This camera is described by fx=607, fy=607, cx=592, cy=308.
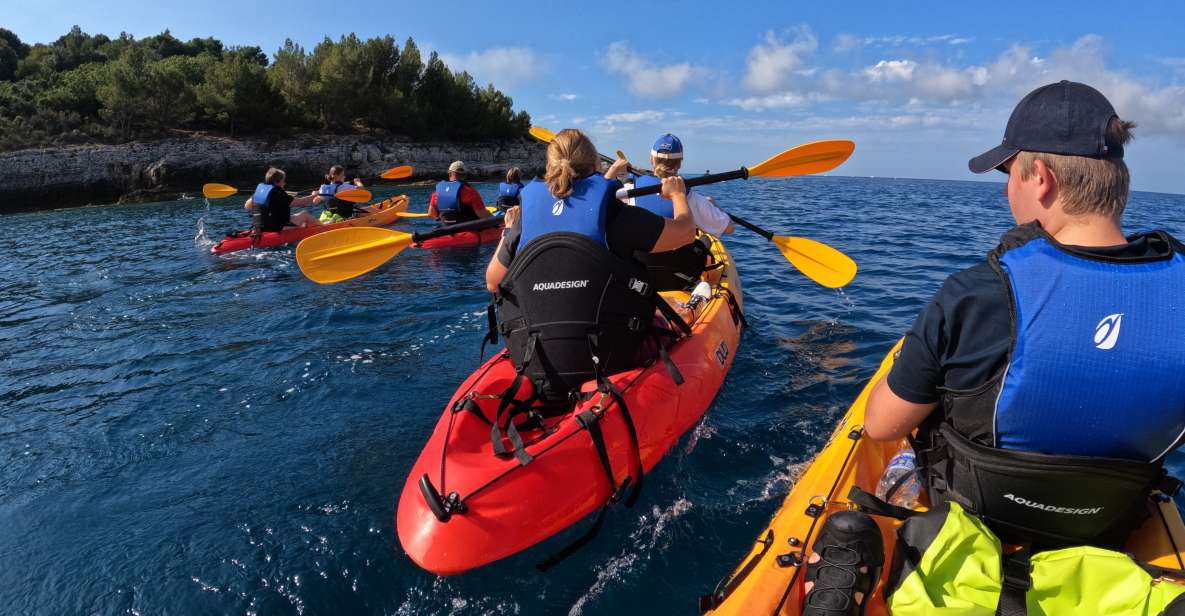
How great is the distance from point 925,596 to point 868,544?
0.21 metres

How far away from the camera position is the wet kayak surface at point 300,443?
9.54 ft

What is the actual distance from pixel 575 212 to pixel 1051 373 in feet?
7.45

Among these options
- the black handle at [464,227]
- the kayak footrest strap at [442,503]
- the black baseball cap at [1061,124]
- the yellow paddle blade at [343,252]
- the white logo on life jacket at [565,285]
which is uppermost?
the black baseball cap at [1061,124]

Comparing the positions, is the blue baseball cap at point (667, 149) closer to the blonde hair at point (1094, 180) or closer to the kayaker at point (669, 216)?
the kayaker at point (669, 216)

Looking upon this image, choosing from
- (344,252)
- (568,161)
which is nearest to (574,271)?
(568,161)

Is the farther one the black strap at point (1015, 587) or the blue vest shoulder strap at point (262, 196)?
the blue vest shoulder strap at point (262, 196)

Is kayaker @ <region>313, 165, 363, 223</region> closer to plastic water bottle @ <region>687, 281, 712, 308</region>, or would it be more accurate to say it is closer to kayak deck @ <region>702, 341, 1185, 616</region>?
plastic water bottle @ <region>687, 281, 712, 308</region>

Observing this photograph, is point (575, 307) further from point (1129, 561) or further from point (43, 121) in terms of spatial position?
point (43, 121)

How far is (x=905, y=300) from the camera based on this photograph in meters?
7.98

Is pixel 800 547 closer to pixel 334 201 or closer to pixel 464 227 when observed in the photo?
pixel 464 227

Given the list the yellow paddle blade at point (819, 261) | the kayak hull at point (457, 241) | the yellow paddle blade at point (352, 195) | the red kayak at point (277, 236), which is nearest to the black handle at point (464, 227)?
the yellow paddle blade at point (819, 261)

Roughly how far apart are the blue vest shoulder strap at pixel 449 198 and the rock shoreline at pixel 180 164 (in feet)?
67.1

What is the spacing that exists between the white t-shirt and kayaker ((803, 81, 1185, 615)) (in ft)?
10.2

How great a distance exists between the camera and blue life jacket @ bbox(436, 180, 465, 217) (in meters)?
11.2
